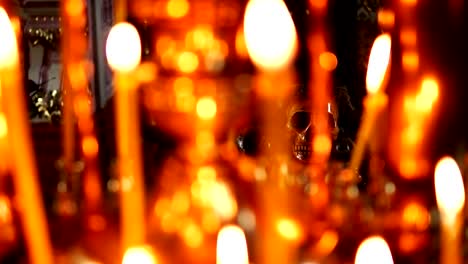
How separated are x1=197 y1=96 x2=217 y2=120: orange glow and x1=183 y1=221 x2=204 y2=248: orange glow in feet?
2.39

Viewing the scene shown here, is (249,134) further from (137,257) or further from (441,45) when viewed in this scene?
(137,257)

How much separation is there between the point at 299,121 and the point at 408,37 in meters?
0.44

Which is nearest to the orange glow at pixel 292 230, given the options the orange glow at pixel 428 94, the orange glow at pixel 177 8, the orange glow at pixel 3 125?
the orange glow at pixel 3 125

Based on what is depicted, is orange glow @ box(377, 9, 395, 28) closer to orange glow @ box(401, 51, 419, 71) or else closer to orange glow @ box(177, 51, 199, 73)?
orange glow @ box(401, 51, 419, 71)

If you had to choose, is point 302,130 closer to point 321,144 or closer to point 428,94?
point 321,144

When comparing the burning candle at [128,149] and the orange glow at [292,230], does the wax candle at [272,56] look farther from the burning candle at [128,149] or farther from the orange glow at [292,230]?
the orange glow at [292,230]

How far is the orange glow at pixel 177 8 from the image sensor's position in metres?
2.11

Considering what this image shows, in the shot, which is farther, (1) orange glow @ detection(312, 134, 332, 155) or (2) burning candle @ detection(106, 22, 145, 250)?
(1) orange glow @ detection(312, 134, 332, 155)

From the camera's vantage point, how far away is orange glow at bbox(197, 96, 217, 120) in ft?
6.23

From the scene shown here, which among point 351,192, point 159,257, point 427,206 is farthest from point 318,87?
point 159,257

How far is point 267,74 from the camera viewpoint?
0.45m

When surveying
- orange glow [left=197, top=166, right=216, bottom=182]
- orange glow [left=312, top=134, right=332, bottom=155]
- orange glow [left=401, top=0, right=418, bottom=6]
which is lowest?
orange glow [left=197, top=166, right=216, bottom=182]

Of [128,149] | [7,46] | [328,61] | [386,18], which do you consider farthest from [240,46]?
[7,46]

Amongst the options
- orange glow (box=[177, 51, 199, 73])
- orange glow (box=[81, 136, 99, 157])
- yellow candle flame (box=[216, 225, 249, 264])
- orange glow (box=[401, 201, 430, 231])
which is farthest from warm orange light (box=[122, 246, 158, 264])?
orange glow (box=[177, 51, 199, 73])
